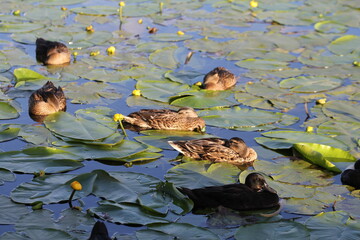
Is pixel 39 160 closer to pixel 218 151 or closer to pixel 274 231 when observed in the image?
pixel 218 151

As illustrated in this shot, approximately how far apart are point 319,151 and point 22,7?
8.72m

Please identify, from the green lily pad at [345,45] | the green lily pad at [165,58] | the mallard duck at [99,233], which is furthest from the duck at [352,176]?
the green lily pad at [345,45]

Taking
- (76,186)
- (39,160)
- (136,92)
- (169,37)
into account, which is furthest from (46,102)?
(169,37)

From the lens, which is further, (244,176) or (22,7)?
(22,7)

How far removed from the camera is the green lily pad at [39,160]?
691 cm

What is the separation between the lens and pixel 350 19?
45.5ft

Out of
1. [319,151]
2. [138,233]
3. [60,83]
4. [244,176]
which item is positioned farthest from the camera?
[60,83]

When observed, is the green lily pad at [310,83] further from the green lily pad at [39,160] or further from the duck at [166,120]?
the green lily pad at [39,160]

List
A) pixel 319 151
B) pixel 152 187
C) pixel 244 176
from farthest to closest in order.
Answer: pixel 319 151, pixel 244 176, pixel 152 187

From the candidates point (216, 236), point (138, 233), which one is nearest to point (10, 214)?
point (138, 233)

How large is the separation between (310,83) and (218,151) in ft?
10.7

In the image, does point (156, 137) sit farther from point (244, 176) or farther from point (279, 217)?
point (279, 217)

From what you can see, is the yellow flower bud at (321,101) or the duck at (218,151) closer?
the duck at (218,151)

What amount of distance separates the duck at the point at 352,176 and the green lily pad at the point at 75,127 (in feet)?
9.41
